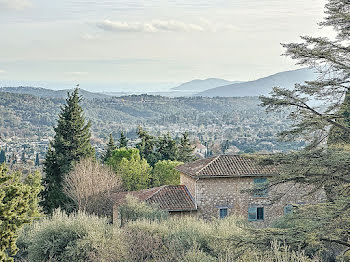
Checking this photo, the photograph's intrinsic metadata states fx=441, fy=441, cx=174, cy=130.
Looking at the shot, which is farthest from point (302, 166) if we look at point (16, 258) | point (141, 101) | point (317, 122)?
point (141, 101)

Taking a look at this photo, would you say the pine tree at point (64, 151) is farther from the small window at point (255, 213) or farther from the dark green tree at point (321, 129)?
the dark green tree at point (321, 129)

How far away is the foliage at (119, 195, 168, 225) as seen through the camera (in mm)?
19453

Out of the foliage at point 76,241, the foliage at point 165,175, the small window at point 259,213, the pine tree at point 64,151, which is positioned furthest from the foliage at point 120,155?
the foliage at point 76,241

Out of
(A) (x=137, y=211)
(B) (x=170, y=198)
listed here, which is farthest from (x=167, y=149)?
(A) (x=137, y=211)

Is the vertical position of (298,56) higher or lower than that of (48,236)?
higher

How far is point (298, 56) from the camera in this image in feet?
34.7

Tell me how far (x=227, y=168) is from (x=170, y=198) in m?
3.36

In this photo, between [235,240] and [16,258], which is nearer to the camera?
[235,240]

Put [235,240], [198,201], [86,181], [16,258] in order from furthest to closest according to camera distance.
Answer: [86,181] → [198,201] → [16,258] → [235,240]

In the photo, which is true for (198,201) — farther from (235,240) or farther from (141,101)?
(141,101)

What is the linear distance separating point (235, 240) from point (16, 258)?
30.3ft

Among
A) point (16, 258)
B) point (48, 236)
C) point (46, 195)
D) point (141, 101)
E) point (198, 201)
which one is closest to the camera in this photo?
point (48, 236)

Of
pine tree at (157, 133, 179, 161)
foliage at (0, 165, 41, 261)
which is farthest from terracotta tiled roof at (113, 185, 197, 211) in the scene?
pine tree at (157, 133, 179, 161)

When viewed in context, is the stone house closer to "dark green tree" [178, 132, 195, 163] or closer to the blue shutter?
the blue shutter
